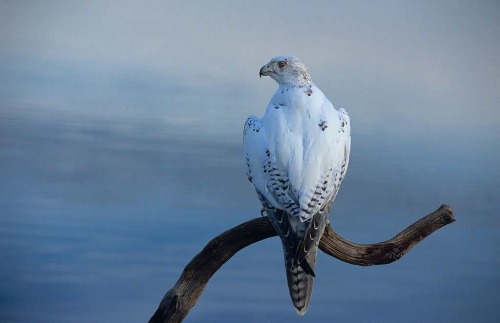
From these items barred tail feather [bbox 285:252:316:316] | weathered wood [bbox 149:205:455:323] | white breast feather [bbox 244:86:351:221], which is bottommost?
barred tail feather [bbox 285:252:316:316]

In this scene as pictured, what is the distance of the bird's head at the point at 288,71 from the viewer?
6.89 metres

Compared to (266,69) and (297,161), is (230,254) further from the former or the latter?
(266,69)

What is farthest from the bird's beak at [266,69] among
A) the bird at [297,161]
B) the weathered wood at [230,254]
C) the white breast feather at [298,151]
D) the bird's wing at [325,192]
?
the weathered wood at [230,254]

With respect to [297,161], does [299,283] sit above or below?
below

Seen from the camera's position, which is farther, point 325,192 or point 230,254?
point 230,254

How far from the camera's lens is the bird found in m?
6.58

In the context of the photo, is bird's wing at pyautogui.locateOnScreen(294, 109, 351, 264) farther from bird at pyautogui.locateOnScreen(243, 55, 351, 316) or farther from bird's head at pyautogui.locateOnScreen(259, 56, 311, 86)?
bird's head at pyautogui.locateOnScreen(259, 56, 311, 86)

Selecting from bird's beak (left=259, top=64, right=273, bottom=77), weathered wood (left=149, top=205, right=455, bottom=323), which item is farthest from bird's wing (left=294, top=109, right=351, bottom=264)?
bird's beak (left=259, top=64, right=273, bottom=77)

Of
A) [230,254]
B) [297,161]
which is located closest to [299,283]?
[230,254]

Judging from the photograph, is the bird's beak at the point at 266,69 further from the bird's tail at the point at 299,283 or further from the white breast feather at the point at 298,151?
the bird's tail at the point at 299,283

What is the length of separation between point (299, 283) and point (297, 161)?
71cm

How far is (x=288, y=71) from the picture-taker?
691 centimetres

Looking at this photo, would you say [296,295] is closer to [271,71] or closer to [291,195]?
[291,195]

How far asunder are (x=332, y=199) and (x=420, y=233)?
28.1 inches
